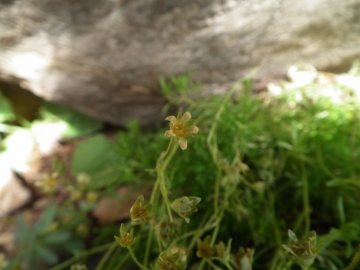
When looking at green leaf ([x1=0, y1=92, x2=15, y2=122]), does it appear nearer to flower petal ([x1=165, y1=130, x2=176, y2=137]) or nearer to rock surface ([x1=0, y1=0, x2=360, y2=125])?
rock surface ([x1=0, y1=0, x2=360, y2=125])

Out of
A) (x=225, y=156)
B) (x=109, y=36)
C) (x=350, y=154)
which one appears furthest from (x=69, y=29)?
(x=350, y=154)

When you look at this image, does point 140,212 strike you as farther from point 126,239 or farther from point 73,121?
point 73,121

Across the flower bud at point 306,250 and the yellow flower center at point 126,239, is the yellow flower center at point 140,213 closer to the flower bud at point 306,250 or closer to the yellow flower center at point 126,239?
the yellow flower center at point 126,239

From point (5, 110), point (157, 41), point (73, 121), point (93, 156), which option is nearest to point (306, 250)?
point (157, 41)

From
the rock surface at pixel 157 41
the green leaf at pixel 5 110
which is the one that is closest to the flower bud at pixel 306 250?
the rock surface at pixel 157 41

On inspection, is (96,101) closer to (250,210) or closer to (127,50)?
(127,50)
